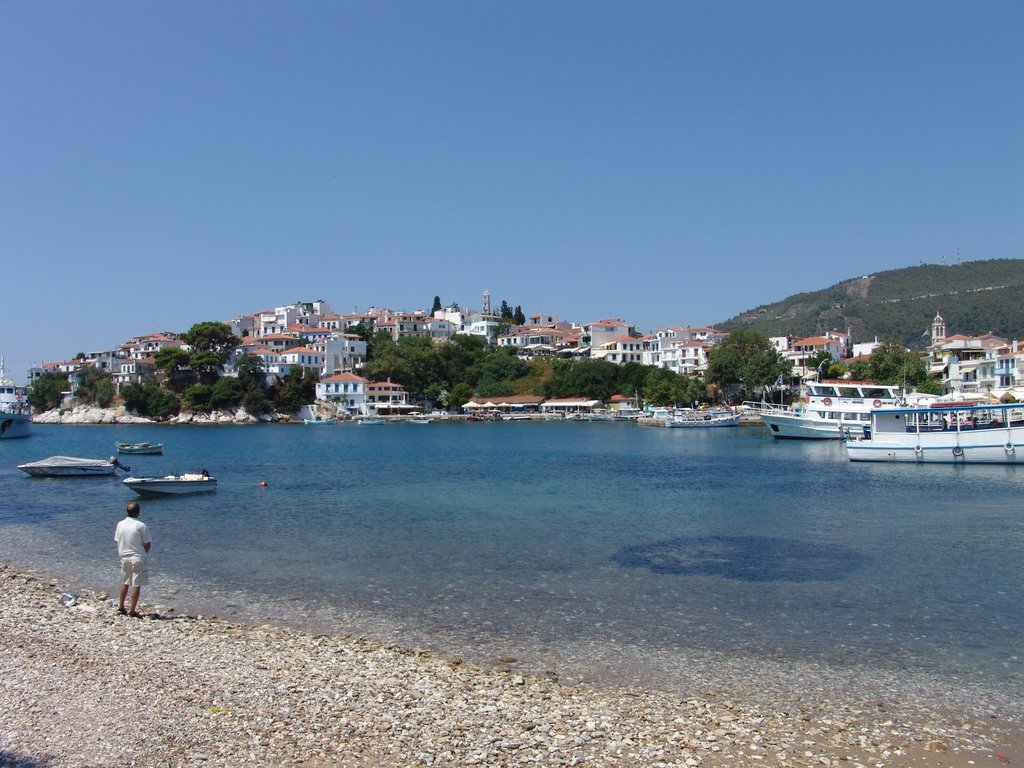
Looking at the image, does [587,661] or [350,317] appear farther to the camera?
[350,317]

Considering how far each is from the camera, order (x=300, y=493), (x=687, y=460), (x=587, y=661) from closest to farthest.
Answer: (x=587, y=661) → (x=300, y=493) → (x=687, y=460)

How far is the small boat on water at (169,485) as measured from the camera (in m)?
30.4

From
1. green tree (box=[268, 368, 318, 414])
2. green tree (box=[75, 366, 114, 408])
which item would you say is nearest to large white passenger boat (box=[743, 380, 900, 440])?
green tree (box=[268, 368, 318, 414])

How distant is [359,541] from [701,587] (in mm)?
9821

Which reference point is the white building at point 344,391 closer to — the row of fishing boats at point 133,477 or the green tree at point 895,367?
the row of fishing boats at point 133,477

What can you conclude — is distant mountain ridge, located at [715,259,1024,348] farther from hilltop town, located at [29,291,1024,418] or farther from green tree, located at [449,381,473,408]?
green tree, located at [449,381,473,408]

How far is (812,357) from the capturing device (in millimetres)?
113250

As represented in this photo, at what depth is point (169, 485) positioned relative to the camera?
31031 mm

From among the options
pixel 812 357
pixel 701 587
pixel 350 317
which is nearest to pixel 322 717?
pixel 701 587

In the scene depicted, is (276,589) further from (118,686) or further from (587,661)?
(587,661)

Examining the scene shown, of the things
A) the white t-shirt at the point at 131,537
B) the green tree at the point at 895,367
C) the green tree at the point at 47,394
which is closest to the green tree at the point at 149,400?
the green tree at the point at 47,394

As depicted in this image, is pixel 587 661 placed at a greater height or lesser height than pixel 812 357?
lesser

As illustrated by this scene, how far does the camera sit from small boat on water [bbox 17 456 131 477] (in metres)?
39.0

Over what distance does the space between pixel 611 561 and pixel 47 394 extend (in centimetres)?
13604
